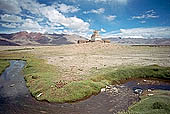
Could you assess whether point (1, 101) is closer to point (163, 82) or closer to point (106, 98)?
point (106, 98)

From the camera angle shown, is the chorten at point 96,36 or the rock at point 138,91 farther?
the chorten at point 96,36

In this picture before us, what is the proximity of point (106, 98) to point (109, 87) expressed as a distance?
3.93 meters

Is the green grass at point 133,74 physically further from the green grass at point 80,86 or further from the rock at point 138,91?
the rock at point 138,91

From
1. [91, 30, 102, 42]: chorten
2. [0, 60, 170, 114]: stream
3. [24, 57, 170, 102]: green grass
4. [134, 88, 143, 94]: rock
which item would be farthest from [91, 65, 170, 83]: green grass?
[91, 30, 102, 42]: chorten

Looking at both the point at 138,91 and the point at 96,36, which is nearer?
the point at 138,91

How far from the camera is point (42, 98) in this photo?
58.2ft

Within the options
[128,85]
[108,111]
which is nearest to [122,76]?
[128,85]

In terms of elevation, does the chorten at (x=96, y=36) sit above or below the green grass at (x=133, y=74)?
above

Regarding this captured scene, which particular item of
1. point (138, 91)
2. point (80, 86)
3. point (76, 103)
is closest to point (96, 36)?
point (138, 91)

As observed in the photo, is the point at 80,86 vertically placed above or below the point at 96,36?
below

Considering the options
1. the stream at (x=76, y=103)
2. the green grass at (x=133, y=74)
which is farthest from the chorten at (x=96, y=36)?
the stream at (x=76, y=103)

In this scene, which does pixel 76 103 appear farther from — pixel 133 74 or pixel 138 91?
pixel 133 74

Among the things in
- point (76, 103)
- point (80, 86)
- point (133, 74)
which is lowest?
point (76, 103)

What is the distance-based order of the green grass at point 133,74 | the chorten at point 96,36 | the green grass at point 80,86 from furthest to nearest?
1. the chorten at point 96,36
2. the green grass at point 133,74
3. the green grass at point 80,86
